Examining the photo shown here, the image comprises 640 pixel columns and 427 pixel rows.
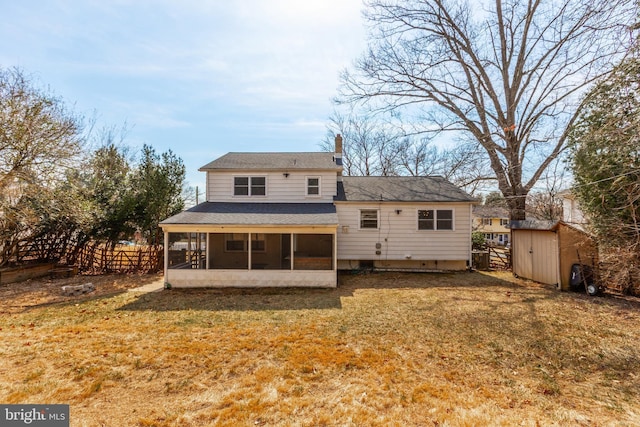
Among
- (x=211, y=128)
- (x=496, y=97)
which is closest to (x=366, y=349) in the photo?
(x=496, y=97)

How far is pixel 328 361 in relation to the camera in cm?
481

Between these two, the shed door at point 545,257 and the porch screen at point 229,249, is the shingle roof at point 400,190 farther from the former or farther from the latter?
the porch screen at point 229,249

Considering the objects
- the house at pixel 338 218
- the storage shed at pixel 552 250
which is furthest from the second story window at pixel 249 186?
the storage shed at pixel 552 250

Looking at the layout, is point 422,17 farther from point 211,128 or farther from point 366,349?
point 366,349

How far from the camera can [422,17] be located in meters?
15.4

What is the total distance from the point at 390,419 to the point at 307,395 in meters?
1.14

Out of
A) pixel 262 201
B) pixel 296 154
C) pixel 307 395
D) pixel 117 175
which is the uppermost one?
pixel 296 154

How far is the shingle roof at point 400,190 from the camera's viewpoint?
43.2 ft

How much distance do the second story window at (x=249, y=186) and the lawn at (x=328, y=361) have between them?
19.9 ft

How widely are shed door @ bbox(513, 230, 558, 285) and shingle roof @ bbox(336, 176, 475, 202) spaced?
2664 mm

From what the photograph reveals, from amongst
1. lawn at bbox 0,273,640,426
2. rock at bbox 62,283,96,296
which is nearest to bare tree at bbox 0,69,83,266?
rock at bbox 62,283,96,296

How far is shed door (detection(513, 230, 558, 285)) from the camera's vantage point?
10.3 metres

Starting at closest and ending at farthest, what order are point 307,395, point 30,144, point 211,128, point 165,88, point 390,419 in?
point 390,419 < point 307,395 < point 30,144 < point 165,88 < point 211,128

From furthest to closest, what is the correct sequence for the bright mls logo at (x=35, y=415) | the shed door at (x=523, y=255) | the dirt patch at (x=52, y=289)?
the shed door at (x=523, y=255) → the dirt patch at (x=52, y=289) → the bright mls logo at (x=35, y=415)
